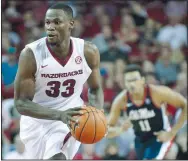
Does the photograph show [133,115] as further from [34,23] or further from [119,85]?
[34,23]

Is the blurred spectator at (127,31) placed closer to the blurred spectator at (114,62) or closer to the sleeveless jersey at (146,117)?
the blurred spectator at (114,62)

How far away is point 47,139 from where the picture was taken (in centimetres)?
537

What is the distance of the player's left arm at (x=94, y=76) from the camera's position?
5.44m

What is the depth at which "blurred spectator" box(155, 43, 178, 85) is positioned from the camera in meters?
10.8

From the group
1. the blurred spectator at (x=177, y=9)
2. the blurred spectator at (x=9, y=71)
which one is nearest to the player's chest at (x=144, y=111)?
the blurred spectator at (x=9, y=71)

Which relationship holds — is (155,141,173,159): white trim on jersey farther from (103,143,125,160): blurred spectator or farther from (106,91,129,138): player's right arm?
(103,143,125,160): blurred spectator

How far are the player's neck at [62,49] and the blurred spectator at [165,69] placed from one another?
5496mm

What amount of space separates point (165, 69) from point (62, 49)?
6008mm

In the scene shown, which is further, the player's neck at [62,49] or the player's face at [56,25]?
the player's neck at [62,49]

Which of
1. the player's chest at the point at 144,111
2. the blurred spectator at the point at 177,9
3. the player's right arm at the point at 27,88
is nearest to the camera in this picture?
the player's right arm at the point at 27,88

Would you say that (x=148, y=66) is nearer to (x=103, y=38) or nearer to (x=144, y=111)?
(x=103, y=38)

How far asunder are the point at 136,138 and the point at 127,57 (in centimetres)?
390

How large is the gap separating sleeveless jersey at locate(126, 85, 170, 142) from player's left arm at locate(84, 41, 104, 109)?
1.72 m

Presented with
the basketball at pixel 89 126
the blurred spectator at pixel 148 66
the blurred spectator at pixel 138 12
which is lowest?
the basketball at pixel 89 126
